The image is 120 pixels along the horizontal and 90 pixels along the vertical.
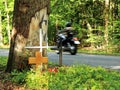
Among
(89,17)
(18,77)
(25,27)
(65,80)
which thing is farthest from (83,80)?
(89,17)

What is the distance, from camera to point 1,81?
31.5 ft

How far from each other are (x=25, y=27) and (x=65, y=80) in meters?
2.10

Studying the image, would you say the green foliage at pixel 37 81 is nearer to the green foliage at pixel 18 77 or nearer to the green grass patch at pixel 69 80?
the green grass patch at pixel 69 80

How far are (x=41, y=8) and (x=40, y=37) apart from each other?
818 millimetres

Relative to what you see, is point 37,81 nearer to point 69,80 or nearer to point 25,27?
point 69,80

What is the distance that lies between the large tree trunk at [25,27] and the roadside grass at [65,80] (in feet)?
1.47

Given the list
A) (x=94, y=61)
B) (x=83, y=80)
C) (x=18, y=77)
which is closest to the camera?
(x=83, y=80)

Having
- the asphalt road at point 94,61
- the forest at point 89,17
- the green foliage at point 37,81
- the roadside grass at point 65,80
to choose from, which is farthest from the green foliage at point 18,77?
the forest at point 89,17

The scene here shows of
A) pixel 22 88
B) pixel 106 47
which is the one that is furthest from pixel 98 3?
pixel 22 88

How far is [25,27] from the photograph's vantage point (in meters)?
10.4

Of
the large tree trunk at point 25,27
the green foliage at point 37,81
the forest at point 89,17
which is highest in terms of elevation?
the forest at point 89,17

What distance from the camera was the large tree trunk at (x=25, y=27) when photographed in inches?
408

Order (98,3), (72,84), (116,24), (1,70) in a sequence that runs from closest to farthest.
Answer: (72,84) < (1,70) < (116,24) < (98,3)

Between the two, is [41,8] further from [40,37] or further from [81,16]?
[81,16]
